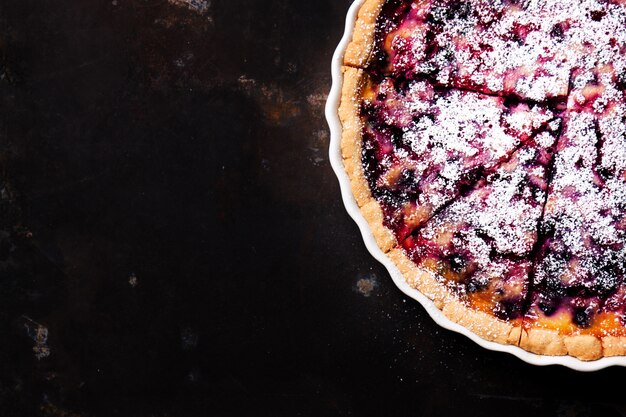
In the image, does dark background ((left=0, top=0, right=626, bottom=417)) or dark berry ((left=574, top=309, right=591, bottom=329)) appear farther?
dark background ((left=0, top=0, right=626, bottom=417))

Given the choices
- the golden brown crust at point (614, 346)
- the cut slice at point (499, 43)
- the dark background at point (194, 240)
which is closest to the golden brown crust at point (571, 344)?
the golden brown crust at point (614, 346)

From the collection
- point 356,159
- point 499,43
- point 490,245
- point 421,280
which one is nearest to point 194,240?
point 356,159

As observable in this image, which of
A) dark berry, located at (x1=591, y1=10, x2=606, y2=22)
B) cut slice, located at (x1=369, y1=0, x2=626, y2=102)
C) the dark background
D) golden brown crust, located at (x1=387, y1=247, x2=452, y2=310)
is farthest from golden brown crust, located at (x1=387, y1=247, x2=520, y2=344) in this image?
dark berry, located at (x1=591, y1=10, x2=606, y2=22)

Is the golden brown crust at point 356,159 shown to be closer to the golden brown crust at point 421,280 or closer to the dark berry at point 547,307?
the golden brown crust at point 421,280

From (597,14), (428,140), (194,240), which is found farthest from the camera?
(194,240)

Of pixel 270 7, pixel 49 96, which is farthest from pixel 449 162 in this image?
pixel 49 96

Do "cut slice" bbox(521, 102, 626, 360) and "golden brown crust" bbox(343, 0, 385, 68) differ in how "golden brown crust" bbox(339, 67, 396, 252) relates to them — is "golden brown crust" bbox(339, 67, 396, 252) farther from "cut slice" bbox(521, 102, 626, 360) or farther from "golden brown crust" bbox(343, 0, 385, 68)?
"cut slice" bbox(521, 102, 626, 360)

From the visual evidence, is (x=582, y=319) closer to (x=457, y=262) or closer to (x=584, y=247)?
(x=584, y=247)
